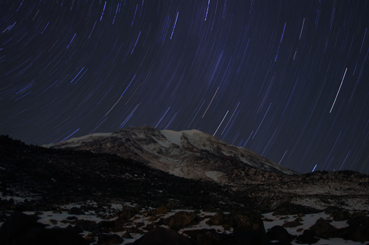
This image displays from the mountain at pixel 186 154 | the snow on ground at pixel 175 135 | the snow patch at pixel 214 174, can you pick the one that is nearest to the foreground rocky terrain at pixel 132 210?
the mountain at pixel 186 154

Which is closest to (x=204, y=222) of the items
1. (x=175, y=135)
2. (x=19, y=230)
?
(x=19, y=230)

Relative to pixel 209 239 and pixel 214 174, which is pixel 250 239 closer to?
pixel 209 239

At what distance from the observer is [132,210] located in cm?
1241

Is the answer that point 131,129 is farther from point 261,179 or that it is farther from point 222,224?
point 222,224

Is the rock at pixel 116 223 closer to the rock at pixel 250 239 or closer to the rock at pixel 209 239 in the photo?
the rock at pixel 209 239

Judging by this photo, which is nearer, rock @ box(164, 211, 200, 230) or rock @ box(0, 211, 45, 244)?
rock @ box(0, 211, 45, 244)

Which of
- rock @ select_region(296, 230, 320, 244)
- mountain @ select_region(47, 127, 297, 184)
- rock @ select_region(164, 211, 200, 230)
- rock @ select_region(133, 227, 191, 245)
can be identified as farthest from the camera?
mountain @ select_region(47, 127, 297, 184)

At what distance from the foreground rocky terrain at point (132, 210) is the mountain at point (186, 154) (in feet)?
57.0

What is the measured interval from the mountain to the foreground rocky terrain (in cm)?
1736

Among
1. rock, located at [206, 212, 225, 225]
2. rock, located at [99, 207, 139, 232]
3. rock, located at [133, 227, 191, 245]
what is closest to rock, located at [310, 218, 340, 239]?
rock, located at [206, 212, 225, 225]

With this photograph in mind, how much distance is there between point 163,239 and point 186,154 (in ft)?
244

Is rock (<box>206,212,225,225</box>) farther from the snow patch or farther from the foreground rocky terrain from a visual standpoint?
the snow patch

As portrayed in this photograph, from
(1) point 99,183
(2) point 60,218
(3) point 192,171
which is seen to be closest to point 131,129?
(3) point 192,171

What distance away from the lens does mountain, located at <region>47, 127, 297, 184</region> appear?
5653 centimetres
